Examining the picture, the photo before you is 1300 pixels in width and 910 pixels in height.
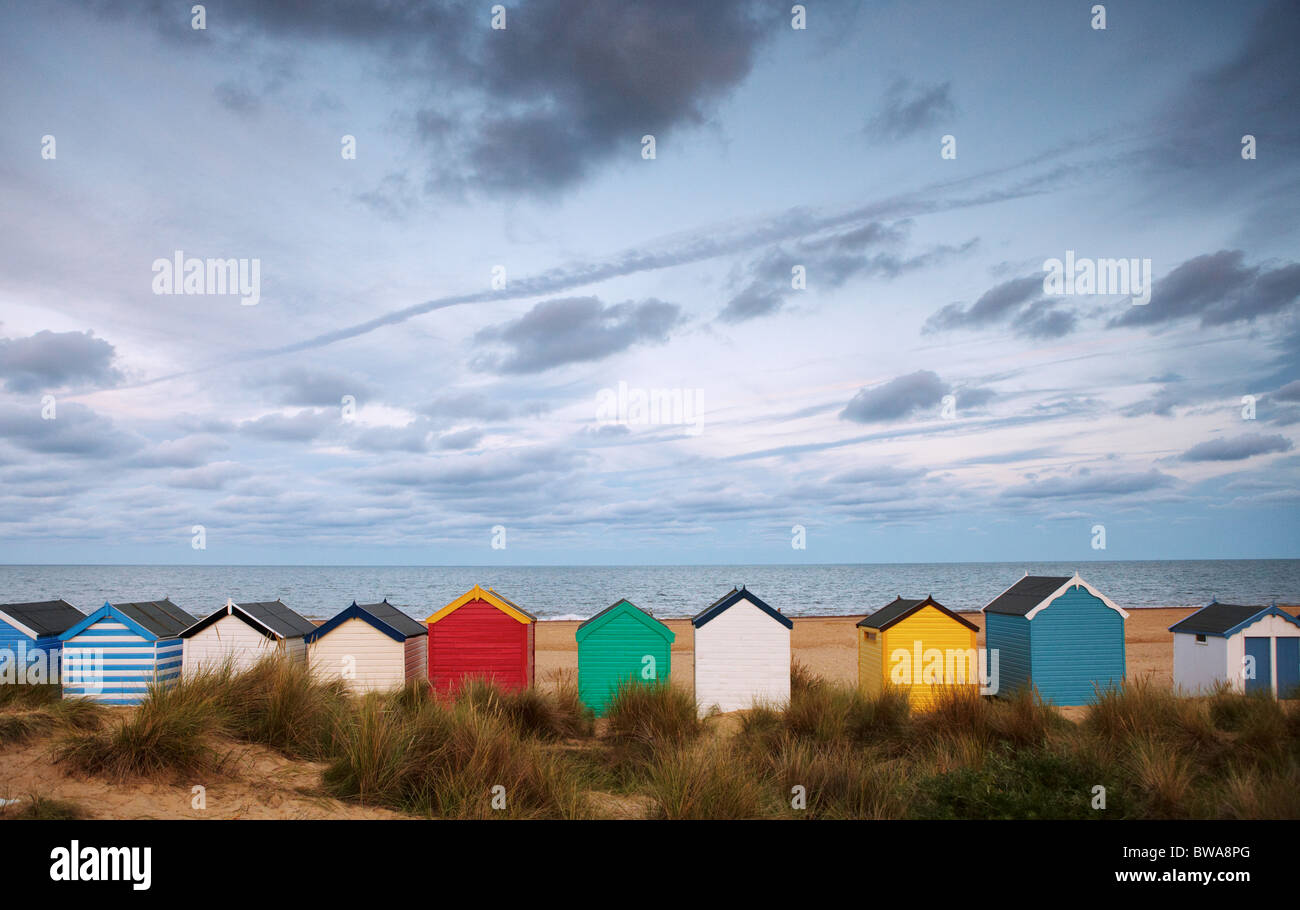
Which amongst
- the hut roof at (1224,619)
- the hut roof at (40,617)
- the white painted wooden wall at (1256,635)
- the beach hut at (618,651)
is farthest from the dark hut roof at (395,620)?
the white painted wooden wall at (1256,635)

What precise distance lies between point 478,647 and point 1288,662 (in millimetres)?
14734

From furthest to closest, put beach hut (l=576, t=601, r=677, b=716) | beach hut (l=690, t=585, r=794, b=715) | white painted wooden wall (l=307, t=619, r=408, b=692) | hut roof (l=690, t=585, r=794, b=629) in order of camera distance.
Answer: hut roof (l=690, t=585, r=794, b=629) → beach hut (l=690, t=585, r=794, b=715) → beach hut (l=576, t=601, r=677, b=716) → white painted wooden wall (l=307, t=619, r=408, b=692)

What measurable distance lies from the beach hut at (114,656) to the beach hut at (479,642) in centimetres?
401

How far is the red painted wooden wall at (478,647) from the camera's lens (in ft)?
46.3

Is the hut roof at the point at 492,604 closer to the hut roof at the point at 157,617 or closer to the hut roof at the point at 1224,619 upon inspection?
the hut roof at the point at 157,617

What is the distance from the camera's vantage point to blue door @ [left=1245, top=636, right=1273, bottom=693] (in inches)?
577

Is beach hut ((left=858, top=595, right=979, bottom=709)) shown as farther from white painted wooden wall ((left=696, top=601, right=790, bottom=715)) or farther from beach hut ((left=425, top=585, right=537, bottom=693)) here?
beach hut ((left=425, top=585, right=537, bottom=693))

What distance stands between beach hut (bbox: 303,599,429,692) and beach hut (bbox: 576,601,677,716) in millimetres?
2990

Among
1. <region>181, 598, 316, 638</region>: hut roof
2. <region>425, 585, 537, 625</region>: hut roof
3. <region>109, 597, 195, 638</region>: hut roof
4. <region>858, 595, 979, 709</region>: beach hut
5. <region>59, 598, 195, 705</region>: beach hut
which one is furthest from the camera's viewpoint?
<region>858, 595, 979, 709</region>: beach hut

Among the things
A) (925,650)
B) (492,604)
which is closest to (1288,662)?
(925,650)

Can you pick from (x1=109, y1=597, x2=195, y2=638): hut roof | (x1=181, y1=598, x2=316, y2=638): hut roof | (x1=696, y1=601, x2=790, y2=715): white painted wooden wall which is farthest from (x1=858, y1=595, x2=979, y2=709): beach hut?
(x1=109, y1=597, x2=195, y2=638): hut roof

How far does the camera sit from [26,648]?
12.3 m
